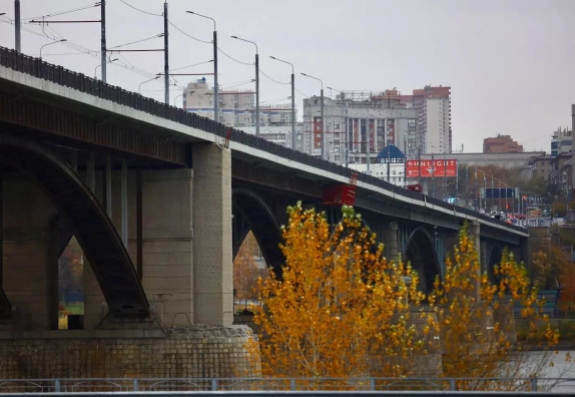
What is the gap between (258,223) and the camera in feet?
236

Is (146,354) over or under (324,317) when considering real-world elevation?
under

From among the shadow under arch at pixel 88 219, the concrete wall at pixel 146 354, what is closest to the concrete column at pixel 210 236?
the concrete wall at pixel 146 354

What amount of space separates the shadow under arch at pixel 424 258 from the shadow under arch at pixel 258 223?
1283 inches

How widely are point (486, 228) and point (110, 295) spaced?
84.3 meters

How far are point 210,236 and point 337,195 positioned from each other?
78.3 feet

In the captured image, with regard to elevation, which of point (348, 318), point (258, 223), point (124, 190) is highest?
point (124, 190)

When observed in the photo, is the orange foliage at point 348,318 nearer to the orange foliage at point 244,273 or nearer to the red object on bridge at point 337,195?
the red object on bridge at point 337,195

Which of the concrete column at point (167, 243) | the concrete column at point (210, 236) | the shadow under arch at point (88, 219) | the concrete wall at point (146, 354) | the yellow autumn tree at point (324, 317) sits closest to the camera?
the shadow under arch at point (88, 219)

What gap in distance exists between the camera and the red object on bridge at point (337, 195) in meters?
78.6

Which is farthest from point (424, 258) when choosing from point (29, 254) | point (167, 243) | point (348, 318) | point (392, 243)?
point (348, 318)

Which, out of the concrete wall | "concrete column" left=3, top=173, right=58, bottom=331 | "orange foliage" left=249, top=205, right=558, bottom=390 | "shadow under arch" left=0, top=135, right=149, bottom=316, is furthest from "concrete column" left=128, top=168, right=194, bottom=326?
"orange foliage" left=249, top=205, right=558, bottom=390

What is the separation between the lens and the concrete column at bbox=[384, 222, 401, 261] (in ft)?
312

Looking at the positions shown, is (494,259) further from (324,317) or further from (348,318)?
(324,317)

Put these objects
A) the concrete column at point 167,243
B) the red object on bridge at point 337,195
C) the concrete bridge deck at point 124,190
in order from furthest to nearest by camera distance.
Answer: the red object on bridge at point 337,195 < the concrete column at point 167,243 < the concrete bridge deck at point 124,190
